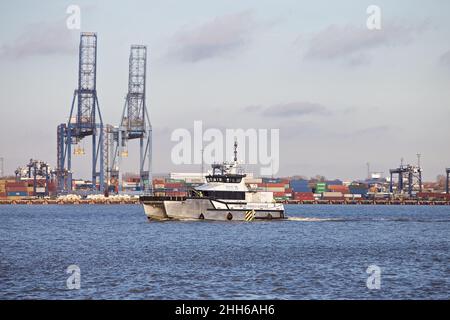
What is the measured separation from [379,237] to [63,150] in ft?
420

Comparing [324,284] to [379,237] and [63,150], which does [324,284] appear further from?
[63,150]

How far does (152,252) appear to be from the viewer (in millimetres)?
49750

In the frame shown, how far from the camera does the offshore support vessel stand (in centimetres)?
7581

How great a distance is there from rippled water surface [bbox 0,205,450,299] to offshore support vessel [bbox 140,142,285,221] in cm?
362

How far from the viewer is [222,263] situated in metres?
43.7

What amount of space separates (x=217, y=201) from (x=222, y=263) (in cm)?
3236

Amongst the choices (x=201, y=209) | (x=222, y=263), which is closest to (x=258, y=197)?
(x=201, y=209)
